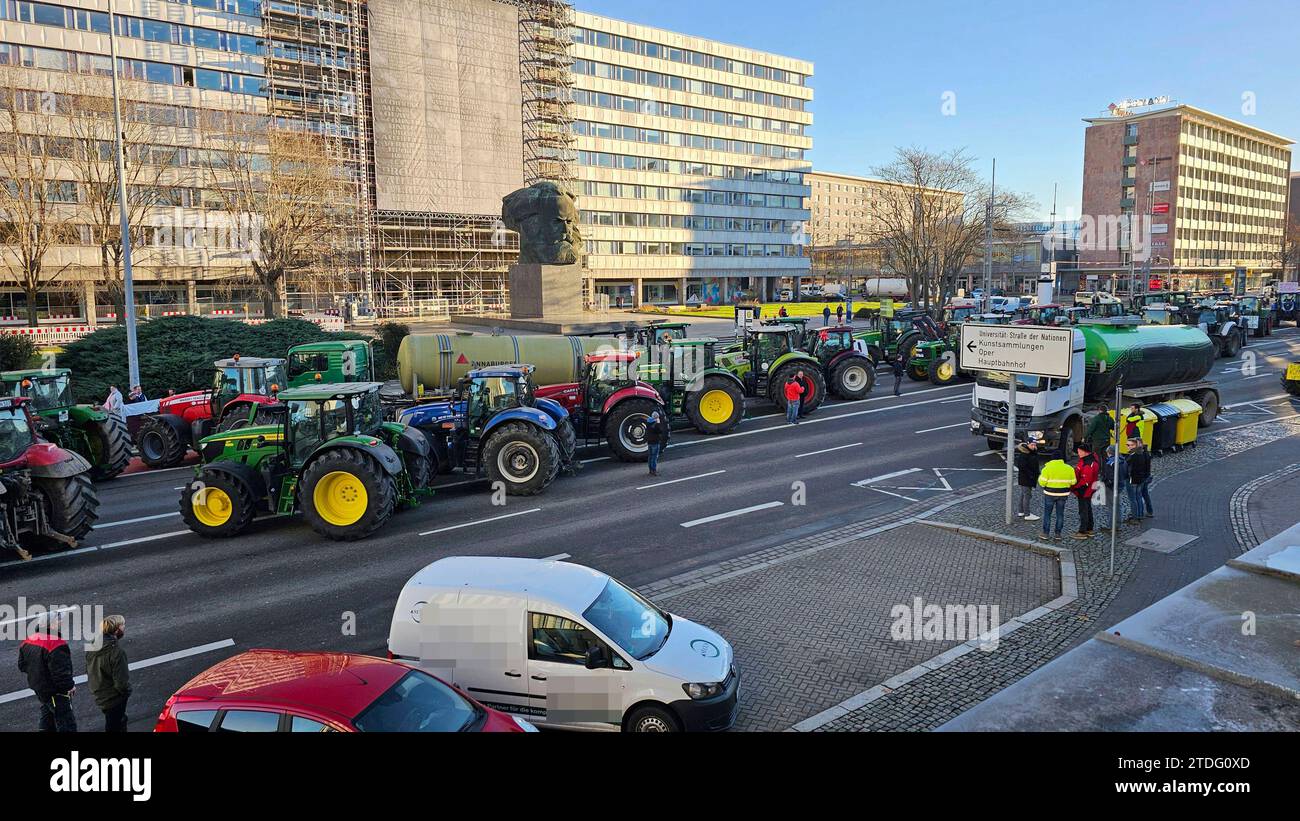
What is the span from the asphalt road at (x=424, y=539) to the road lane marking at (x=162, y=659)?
2 centimetres

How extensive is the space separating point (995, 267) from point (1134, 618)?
10626cm


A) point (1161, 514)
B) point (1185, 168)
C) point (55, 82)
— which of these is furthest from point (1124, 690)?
point (1185, 168)

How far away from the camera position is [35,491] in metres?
12.2

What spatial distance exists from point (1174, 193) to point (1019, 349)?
111454mm

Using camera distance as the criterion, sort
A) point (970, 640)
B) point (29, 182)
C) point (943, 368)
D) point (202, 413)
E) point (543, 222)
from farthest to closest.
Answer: point (543, 222)
point (29, 182)
point (943, 368)
point (202, 413)
point (970, 640)

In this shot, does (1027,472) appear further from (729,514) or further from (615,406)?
(615,406)

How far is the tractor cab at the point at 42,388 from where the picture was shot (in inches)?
653

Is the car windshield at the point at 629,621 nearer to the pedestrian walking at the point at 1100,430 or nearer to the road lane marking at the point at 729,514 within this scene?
the road lane marking at the point at 729,514

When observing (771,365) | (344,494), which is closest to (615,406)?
(344,494)

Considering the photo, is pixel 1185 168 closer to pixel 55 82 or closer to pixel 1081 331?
pixel 1081 331

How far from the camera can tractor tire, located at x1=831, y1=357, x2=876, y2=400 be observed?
26.8 metres

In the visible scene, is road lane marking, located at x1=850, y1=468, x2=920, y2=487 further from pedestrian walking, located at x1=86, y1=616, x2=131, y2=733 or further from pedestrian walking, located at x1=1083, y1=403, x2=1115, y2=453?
pedestrian walking, located at x1=86, y1=616, x2=131, y2=733

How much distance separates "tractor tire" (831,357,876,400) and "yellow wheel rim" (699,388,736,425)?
6.44m
